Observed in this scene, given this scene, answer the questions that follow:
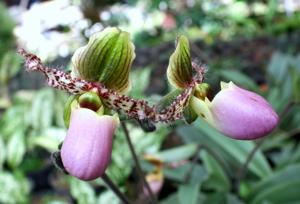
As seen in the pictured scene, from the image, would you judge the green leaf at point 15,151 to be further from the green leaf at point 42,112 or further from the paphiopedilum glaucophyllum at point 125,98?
the paphiopedilum glaucophyllum at point 125,98

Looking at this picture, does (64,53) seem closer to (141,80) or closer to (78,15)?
(78,15)

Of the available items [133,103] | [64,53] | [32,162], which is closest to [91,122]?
[133,103]

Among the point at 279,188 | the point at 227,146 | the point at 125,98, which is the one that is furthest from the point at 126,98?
the point at 227,146

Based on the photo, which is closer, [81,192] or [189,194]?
[189,194]

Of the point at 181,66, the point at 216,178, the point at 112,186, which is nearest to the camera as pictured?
the point at 181,66

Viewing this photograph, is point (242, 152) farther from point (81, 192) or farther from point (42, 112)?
point (42, 112)

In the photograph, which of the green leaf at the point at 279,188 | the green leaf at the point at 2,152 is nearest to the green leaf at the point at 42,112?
the green leaf at the point at 2,152

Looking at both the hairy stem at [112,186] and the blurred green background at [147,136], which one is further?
the blurred green background at [147,136]
